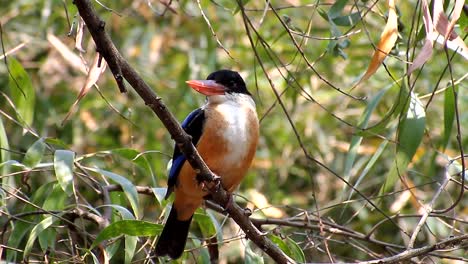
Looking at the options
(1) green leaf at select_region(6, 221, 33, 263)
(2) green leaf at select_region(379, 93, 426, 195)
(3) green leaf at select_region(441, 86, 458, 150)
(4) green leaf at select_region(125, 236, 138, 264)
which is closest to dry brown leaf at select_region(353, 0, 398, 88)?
(2) green leaf at select_region(379, 93, 426, 195)

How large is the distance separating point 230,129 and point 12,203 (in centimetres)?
162

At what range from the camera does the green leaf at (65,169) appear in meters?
3.00

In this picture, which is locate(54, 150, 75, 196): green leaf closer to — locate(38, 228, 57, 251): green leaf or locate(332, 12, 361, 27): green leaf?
locate(38, 228, 57, 251): green leaf

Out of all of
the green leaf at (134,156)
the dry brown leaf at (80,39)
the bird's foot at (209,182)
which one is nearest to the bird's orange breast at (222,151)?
the green leaf at (134,156)

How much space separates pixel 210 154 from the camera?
133 inches

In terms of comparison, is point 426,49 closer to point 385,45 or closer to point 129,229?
point 385,45

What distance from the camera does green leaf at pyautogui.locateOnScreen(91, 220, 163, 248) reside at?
9.43ft

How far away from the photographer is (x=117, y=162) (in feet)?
16.0

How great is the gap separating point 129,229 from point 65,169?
35 cm

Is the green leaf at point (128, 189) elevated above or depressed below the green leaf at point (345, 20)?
below

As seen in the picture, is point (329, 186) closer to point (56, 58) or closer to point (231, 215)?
point (56, 58)

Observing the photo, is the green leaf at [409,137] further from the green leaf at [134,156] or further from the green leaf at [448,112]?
the green leaf at [134,156]

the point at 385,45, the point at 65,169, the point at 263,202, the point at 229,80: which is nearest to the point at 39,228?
the point at 65,169

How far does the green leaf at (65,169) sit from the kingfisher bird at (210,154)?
433 millimetres
